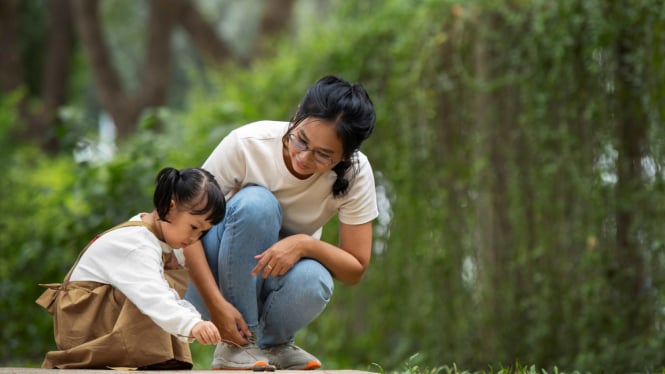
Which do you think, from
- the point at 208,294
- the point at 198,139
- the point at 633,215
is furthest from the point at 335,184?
the point at 198,139

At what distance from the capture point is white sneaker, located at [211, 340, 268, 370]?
266 cm

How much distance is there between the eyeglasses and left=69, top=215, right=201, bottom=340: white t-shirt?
1.58 feet

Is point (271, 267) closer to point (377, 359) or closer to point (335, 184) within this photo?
point (335, 184)

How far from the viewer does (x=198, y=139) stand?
604 centimetres

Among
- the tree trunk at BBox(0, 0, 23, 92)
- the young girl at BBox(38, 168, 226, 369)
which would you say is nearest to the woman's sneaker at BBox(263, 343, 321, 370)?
the young girl at BBox(38, 168, 226, 369)

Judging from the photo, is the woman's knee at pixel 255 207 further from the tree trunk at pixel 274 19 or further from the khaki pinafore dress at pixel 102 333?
the tree trunk at pixel 274 19

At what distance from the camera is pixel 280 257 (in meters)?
2.66

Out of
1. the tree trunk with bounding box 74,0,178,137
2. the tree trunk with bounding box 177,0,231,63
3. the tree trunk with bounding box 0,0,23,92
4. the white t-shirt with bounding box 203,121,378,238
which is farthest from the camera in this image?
the tree trunk with bounding box 0,0,23,92

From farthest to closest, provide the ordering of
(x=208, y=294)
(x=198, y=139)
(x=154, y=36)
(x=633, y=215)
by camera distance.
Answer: (x=154, y=36) < (x=198, y=139) < (x=633, y=215) < (x=208, y=294)

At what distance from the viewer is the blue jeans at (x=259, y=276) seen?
2.68 meters

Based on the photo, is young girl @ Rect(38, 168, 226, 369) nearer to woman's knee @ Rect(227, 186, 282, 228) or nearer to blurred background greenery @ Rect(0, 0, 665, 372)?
woman's knee @ Rect(227, 186, 282, 228)

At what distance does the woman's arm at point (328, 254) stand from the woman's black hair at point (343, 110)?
28 cm

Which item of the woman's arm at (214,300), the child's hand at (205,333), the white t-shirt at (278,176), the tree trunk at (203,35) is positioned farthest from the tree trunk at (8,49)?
the child's hand at (205,333)

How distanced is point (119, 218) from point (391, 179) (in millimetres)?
1554
